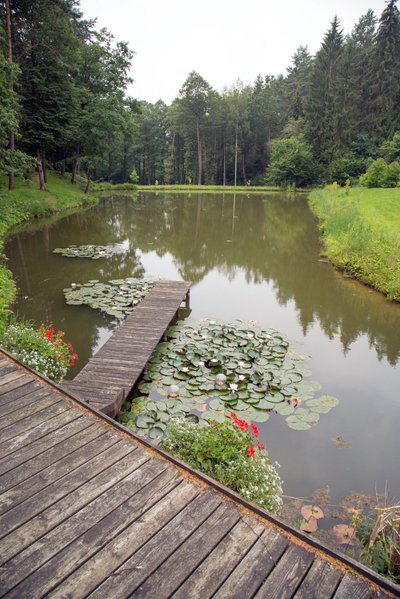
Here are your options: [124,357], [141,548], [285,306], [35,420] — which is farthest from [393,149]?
[141,548]

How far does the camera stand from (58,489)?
107 inches

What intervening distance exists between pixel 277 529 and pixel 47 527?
1.49 metres

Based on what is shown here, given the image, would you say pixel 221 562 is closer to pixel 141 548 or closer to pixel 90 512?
pixel 141 548

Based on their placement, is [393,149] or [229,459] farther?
[393,149]

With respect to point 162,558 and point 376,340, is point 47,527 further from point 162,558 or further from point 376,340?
point 376,340

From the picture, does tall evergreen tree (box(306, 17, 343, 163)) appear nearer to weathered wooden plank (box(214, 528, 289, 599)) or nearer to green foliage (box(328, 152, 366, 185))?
green foliage (box(328, 152, 366, 185))

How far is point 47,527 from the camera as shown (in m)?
2.41

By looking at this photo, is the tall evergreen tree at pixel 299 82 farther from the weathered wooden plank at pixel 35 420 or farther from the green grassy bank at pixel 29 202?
the weathered wooden plank at pixel 35 420

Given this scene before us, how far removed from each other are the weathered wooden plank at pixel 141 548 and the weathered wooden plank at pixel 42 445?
3.66 feet

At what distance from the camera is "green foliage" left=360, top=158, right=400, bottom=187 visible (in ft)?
93.4

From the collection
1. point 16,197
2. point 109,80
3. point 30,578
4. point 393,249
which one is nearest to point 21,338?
point 30,578

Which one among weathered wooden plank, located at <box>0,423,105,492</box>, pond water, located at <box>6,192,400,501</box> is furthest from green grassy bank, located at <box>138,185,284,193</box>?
weathered wooden plank, located at <box>0,423,105,492</box>

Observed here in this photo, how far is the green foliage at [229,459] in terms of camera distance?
3.11 metres

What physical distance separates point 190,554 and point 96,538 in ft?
1.95
